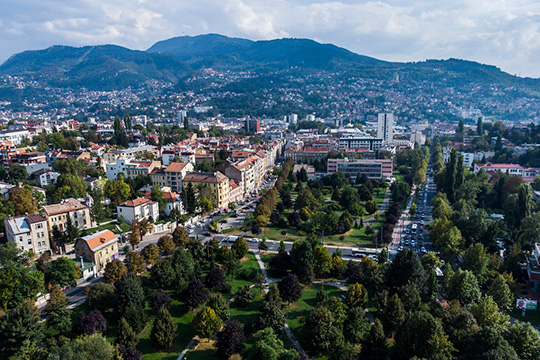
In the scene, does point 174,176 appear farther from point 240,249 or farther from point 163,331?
point 163,331

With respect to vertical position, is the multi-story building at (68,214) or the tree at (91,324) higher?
the multi-story building at (68,214)

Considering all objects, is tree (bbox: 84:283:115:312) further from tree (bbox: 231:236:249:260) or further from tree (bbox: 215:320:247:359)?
tree (bbox: 231:236:249:260)

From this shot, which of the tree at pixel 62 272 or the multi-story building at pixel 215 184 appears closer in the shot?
the tree at pixel 62 272

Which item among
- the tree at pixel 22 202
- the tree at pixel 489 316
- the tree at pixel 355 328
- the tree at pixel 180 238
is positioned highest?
the tree at pixel 22 202

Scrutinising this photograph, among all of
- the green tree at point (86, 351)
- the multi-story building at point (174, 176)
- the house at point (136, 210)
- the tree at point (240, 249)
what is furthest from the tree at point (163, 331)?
the multi-story building at point (174, 176)

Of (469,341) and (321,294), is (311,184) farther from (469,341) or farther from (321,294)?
(469,341)

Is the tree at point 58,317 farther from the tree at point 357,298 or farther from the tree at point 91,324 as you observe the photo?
the tree at point 357,298
